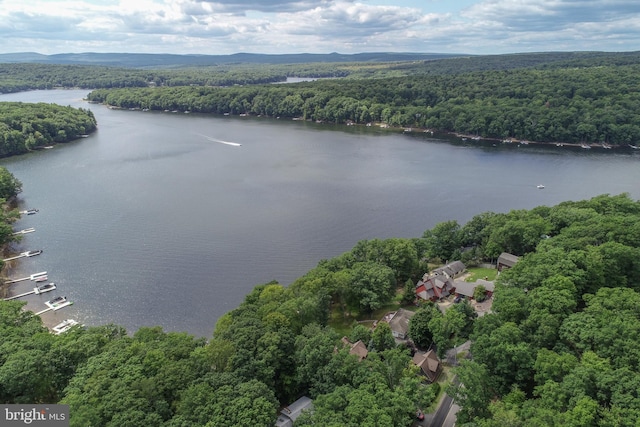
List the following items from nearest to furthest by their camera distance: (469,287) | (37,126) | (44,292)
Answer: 1. (469,287)
2. (44,292)
3. (37,126)

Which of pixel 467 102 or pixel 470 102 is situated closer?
pixel 470 102

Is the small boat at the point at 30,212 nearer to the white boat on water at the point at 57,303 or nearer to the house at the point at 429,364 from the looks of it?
the white boat on water at the point at 57,303

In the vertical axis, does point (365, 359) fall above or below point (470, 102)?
below

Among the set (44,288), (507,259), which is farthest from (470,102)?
(44,288)

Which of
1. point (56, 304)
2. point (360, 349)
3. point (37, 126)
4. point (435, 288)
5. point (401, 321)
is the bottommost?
point (56, 304)

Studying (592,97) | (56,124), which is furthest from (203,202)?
(592,97)

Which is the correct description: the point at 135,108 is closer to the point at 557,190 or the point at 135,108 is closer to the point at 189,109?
the point at 189,109

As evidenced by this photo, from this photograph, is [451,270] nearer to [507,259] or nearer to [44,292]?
[507,259]

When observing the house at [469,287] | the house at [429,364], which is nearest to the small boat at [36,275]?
the house at [429,364]
